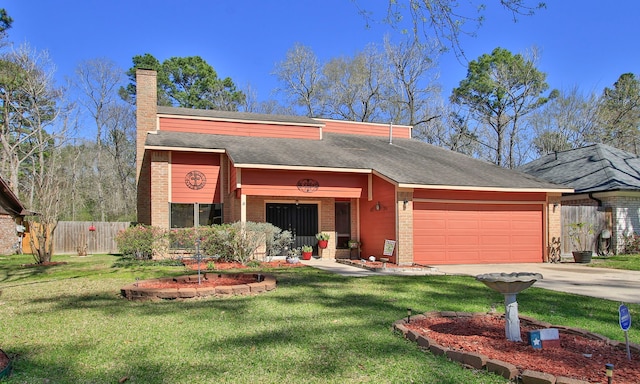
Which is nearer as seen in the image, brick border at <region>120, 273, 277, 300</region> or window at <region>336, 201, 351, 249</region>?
brick border at <region>120, 273, 277, 300</region>

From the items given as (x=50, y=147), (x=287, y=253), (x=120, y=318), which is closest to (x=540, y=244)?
(x=287, y=253)

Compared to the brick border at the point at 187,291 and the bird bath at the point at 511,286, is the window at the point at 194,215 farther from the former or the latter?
the bird bath at the point at 511,286

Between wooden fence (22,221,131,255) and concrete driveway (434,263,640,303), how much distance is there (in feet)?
54.3

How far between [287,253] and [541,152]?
2755 centimetres

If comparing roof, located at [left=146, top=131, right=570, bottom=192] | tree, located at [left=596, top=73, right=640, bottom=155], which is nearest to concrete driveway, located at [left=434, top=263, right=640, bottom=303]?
roof, located at [left=146, top=131, right=570, bottom=192]

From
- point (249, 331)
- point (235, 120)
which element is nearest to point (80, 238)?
point (235, 120)

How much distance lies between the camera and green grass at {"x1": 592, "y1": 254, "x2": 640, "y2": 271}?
13.5 meters

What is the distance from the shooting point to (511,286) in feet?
15.1

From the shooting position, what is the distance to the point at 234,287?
7.76m

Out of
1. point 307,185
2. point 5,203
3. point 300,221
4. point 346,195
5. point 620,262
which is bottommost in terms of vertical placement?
point 620,262

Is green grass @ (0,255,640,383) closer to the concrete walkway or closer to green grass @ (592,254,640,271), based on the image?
the concrete walkway

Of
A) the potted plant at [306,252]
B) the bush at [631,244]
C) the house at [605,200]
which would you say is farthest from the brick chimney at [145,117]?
the bush at [631,244]

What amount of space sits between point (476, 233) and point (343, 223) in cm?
462

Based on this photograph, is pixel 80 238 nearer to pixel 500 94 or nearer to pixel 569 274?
pixel 569 274
